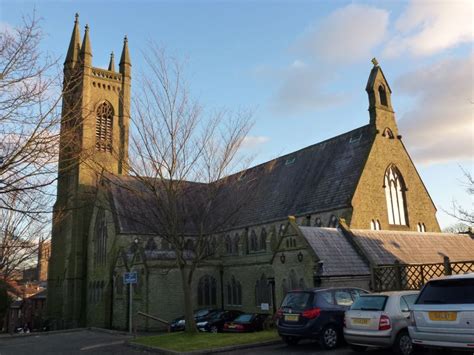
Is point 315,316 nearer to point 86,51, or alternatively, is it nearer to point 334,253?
point 334,253

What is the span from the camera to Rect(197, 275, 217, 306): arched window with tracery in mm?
33938

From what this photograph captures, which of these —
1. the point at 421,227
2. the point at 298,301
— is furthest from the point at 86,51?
the point at 298,301

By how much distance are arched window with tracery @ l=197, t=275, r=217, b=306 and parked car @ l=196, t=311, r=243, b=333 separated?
25.0 feet

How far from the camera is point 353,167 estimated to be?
3038 cm

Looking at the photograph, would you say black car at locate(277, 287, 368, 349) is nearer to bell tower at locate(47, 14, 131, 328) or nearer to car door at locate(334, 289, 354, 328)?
car door at locate(334, 289, 354, 328)

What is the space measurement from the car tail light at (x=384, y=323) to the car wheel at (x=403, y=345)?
0.41 metres

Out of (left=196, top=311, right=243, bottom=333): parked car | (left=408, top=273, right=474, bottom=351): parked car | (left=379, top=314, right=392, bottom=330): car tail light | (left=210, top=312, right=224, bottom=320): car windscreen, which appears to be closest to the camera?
(left=408, top=273, right=474, bottom=351): parked car

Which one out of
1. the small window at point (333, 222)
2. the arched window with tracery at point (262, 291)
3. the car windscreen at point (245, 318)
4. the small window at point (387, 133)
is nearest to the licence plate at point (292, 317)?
the car windscreen at point (245, 318)

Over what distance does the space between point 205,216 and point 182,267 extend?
2.41 m

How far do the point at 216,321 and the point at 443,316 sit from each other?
18.5m

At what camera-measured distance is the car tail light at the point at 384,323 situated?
11.2 metres

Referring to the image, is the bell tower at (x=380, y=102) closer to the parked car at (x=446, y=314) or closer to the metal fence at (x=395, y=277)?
the metal fence at (x=395, y=277)

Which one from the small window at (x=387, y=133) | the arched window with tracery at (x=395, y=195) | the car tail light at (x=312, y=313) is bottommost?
the car tail light at (x=312, y=313)

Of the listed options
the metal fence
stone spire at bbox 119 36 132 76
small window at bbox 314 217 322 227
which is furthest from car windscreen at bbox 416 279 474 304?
stone spire at bbox 119 36 132 76
